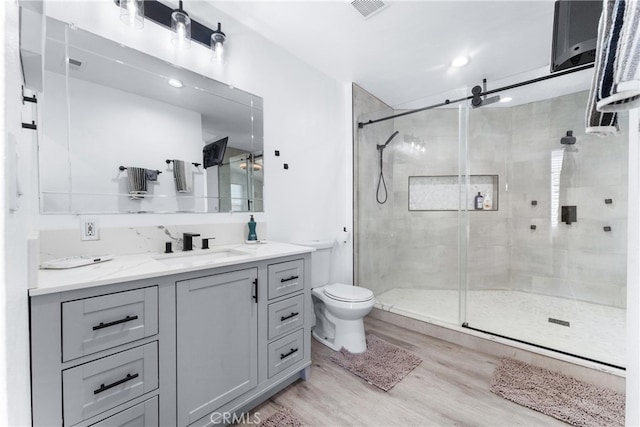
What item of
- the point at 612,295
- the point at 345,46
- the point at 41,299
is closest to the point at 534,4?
the point at 345,46

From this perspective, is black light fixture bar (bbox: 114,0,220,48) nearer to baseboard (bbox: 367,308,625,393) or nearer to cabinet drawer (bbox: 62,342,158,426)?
cabinet drawer (bbox: 62,342,158,426)

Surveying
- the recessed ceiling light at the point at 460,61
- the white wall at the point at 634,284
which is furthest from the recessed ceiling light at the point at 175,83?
the recessed ceiling light at the point at 460,61

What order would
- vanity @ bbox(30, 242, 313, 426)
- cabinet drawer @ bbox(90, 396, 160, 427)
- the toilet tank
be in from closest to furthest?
vanity @ bbox(30, 242, 313, 426) < cabinet drawer @ bbox(90, 396, 160, 427) < the toilet tank

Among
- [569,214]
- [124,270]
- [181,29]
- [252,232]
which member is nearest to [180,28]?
[181,29]

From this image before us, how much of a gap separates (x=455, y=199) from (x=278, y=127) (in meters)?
2.33

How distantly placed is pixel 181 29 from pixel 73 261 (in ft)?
4.62

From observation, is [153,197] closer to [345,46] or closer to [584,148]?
[345,46]

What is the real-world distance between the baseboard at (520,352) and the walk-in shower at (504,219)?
84 millimetres

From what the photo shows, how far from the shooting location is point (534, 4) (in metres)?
1.76

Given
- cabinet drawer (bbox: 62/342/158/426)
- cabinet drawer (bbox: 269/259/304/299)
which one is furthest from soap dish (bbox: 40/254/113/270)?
cabinet drawer (bbox: 269/259/304/299)

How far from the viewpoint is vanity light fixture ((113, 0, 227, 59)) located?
1479mm

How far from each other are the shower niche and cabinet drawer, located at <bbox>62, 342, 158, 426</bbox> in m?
3.01

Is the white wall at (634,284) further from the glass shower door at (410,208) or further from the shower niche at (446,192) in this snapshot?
the shower niche at (446,192)

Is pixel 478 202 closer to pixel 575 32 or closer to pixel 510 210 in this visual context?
pixel 510 210
